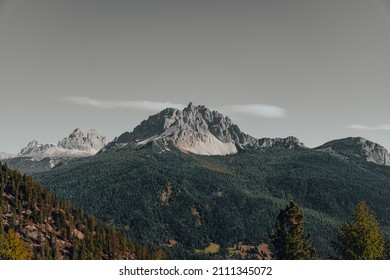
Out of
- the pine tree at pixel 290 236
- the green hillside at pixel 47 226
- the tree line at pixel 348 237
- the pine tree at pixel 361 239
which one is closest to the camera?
the pine tree at pixel 361 239

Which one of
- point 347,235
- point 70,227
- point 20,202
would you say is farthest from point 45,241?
point 347,235

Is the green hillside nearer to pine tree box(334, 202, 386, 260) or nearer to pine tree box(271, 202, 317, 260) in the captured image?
pine tree box(271, 202, 317, 260)

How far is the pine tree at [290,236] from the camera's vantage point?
54.9m

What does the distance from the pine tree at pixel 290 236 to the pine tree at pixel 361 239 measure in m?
7.21

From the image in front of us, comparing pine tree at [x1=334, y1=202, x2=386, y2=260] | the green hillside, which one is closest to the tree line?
pine tree at [x1=334, y1=202, x2=386, y2=260]

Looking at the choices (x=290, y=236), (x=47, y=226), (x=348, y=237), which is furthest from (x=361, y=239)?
(x=47, y=226)

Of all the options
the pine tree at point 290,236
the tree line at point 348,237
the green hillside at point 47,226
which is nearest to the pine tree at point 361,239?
the tree line at point 348,237

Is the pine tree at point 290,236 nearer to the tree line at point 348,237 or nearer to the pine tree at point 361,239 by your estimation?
the tree line at point 348,237

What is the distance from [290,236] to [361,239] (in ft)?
34.2

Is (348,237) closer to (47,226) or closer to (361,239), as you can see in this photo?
(361,239)

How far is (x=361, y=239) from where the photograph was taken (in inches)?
1849

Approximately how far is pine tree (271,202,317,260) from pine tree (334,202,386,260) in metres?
7.21

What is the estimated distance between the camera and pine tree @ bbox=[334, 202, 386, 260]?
46.4 metres
